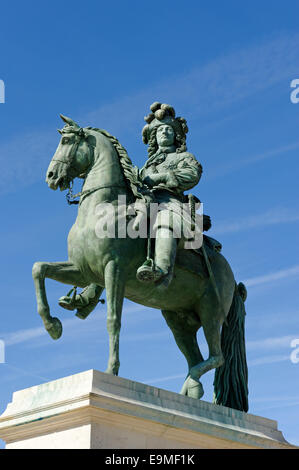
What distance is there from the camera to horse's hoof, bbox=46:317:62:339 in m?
9.39

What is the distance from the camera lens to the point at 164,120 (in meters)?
11.0

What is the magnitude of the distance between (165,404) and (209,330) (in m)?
1.55

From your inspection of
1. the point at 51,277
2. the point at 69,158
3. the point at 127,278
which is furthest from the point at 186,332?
the point at 69,158

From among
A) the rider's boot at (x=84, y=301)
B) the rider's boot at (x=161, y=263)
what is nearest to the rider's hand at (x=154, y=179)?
the rider's boot at (x=161, y=263)

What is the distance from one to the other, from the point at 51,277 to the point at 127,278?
2.79 ft

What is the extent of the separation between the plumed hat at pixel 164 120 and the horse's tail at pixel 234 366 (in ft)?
7.06

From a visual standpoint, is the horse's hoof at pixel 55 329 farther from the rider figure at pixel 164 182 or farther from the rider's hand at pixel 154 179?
the rider's hand at pixel 154 179

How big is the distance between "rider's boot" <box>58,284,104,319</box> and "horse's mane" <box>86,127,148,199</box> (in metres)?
1.22

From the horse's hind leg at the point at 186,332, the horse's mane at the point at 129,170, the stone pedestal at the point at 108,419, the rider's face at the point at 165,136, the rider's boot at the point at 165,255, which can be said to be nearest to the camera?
the stone pedestal at the point at 108,419

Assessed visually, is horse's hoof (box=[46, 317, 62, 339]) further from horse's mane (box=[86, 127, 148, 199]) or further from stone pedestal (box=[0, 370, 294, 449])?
horse's mane (box=[86, 127, 148, 199])

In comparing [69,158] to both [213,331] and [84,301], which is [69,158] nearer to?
[84,301]

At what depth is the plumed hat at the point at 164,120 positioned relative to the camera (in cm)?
1095
